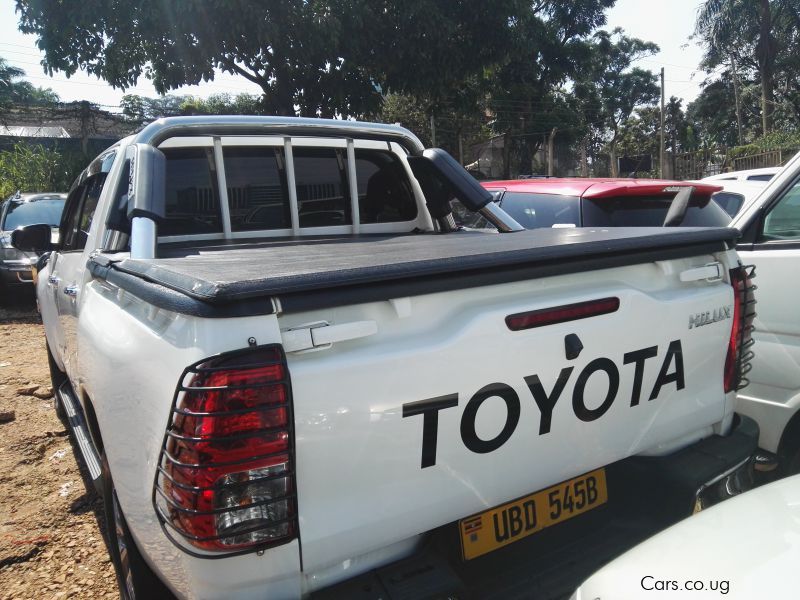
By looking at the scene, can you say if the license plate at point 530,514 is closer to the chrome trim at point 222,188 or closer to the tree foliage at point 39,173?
the chrome trim at point 222,188

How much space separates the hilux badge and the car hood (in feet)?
2.01

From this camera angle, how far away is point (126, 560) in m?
1.83

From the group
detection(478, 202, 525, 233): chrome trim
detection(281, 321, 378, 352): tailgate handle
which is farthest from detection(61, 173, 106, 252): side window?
detection(281, 321, 378, 352): tailgate handle

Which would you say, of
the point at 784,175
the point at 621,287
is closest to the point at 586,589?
the point at 621,287

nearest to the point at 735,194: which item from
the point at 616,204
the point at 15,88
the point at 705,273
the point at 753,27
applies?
the point at 616,204

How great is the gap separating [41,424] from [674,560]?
187 inches

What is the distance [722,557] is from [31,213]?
1104 centimetres

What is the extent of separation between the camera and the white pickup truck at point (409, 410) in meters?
1.29

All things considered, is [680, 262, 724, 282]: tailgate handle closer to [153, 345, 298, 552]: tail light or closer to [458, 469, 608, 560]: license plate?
[458, 469, 608, 560]: license plate

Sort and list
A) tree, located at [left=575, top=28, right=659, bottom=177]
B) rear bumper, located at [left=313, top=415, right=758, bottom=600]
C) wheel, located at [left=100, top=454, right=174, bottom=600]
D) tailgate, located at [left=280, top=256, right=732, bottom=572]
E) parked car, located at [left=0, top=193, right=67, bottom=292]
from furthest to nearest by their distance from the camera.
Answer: tree, located at [left=575, top=28, right=659, bottom=177] → parked car, located at [left=0, top=193, right=67, bottom=292] → wheel, located at [left=100, top=454, right=174, bottom=600] → rear bumper, located at [left=313, top=415, right=758, bottom=600] → tailgate, located at [left=280, top=256, right=732, bottom=572]

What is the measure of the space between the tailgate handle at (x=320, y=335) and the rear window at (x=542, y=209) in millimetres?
3661

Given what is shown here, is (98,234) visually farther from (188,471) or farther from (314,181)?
(188,471)

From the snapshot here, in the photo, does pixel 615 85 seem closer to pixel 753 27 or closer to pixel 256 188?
pixel 753 27

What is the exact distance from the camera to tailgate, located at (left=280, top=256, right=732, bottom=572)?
138 cm
